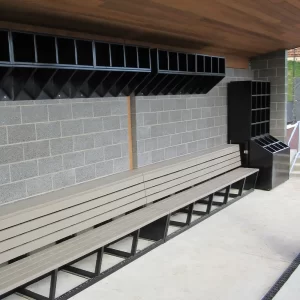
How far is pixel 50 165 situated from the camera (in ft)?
11.3

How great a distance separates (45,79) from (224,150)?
3.14 m

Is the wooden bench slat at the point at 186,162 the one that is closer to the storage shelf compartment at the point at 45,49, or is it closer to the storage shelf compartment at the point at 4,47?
the storage shelf compartment at the point at 45,49

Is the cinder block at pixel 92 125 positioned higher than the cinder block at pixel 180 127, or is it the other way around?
the cinder block at pixel 92 125

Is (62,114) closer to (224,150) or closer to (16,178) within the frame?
(16,178)

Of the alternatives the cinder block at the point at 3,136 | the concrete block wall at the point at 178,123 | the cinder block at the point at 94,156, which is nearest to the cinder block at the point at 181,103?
the concrete block wall at the point at 178,123

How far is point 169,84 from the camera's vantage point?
15.0ft

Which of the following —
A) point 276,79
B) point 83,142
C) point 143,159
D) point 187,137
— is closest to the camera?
point 83,142

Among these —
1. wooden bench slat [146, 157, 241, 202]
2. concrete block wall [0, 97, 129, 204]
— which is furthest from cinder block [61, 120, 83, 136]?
wooden bench slat [146, 157, 241, 202]

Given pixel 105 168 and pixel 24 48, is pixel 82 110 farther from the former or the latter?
pixel 24 48

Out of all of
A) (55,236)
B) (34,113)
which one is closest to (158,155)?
(34,113)

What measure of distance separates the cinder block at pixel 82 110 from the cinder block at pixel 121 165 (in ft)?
1.99

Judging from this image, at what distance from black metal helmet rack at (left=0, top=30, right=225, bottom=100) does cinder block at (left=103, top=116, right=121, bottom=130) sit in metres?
0.25

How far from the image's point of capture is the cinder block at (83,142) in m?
3.67

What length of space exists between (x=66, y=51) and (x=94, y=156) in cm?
108
